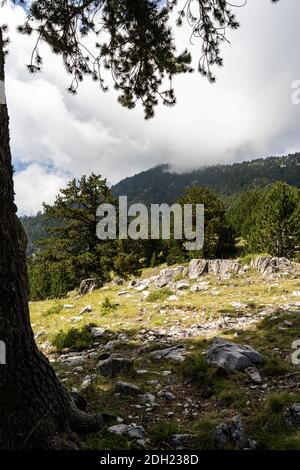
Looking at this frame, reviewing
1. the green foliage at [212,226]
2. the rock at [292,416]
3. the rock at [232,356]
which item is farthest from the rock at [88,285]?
the green foliage at [212,226]

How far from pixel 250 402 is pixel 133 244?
22195 mm

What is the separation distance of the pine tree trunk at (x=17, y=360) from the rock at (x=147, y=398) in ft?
5.54

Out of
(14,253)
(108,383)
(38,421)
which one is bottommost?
(108,383)

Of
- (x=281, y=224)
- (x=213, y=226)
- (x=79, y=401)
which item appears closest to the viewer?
(x=79, y=401)

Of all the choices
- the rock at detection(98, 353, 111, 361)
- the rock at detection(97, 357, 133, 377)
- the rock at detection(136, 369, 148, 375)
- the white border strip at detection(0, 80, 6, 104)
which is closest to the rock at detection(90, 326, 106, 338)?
the rock at detection(98, 353, 111, 361)

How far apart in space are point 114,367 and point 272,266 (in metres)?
11.4

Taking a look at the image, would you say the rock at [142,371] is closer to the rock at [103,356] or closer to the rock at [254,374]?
the rock at [103,356]

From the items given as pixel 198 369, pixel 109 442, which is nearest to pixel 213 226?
pixel 198 369

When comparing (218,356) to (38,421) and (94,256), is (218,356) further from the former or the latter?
(94,256)

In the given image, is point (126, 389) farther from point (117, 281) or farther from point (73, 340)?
point (117, 281)

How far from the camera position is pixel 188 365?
6.89 meters
